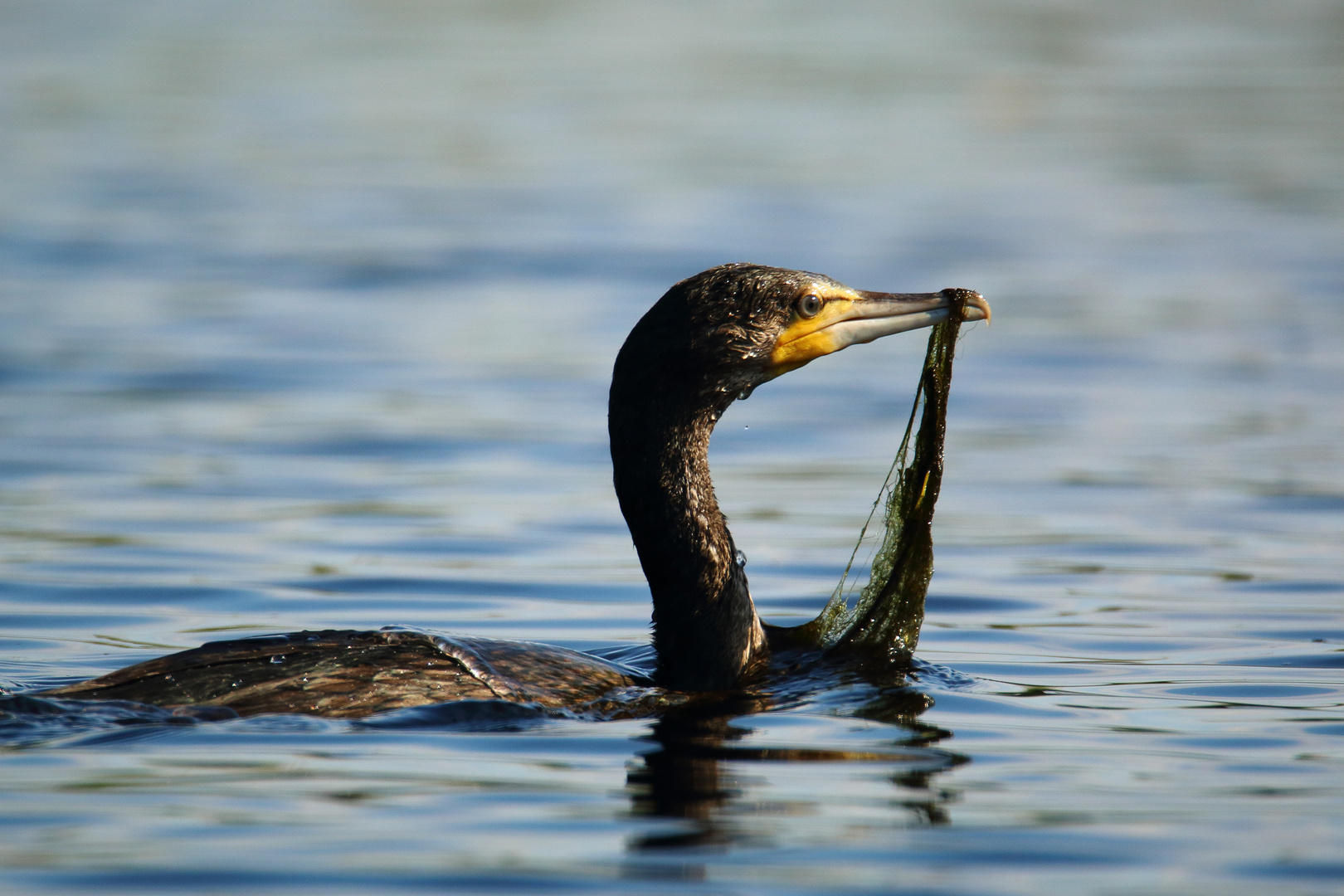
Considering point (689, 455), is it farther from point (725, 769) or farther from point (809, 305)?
point (725, 769)

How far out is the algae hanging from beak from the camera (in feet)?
22.9

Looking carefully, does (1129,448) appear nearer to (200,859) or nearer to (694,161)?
(200,859)

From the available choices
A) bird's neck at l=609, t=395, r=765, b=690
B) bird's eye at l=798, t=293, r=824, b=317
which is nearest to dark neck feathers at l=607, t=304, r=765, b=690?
bird's neck at l=609, t=395, r=765, b=690

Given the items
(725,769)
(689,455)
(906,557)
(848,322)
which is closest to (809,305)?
(848,322)

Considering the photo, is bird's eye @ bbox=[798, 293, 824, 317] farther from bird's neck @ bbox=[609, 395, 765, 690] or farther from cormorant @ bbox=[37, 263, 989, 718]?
bird's neck @ bbox=[609, 395, 765, 690]

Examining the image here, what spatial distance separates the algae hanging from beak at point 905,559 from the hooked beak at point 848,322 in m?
0.20

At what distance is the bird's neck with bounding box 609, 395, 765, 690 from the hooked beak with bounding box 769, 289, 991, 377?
14.9 inches

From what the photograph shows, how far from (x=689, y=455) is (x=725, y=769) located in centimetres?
153

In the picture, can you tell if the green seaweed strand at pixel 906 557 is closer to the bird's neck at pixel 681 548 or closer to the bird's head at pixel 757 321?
the bird's head at pixel 757 321

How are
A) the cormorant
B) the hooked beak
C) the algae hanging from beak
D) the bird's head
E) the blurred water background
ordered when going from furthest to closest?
the algae hanging from beak < the hooked beak < the bird's head < the cormorant < the blurred water background

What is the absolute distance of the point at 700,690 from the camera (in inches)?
259

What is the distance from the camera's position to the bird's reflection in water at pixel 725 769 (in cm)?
480

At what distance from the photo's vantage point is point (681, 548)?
6.69 meters

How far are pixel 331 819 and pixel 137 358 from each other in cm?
952
